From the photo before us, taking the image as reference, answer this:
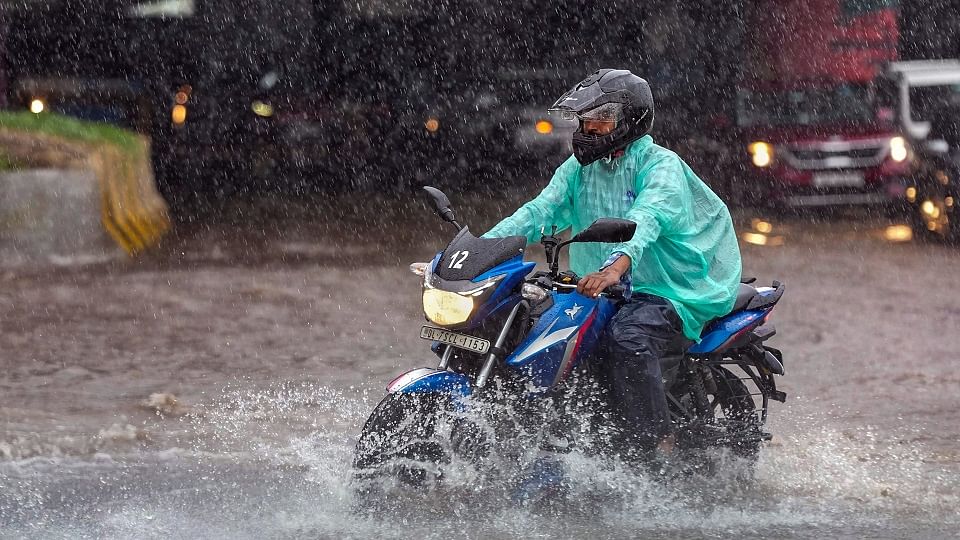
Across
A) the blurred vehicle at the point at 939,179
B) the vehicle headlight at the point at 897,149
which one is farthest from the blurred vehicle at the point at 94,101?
the blurred vehicle at the point at 939,179

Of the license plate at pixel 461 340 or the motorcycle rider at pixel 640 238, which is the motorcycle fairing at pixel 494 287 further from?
the motorcycle rider at pixel 640 238

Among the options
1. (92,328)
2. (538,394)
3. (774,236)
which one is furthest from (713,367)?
(774,236)

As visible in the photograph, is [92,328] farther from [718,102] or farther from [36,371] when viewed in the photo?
[718,102]

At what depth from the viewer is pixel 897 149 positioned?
56.9 feet

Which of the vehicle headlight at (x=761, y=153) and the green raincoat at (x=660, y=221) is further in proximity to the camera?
the vehicle headlight at (x=761, y=153)

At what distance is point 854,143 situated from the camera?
17719 mm

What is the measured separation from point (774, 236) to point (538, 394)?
10704 mm

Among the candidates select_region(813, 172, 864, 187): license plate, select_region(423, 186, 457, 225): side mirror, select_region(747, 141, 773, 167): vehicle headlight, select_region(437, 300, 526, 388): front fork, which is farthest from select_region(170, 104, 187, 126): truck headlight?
select_region(437, 300, 526, 388): front fork

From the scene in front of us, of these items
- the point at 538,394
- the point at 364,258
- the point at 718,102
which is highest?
the point at 538,394

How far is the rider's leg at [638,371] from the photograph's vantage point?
5559mm

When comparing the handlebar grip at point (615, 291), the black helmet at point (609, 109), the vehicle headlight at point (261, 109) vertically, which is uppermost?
the black helmet at point (609, 109)

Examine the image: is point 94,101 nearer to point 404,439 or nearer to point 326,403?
point 326,403

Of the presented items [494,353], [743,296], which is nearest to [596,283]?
[494,353]

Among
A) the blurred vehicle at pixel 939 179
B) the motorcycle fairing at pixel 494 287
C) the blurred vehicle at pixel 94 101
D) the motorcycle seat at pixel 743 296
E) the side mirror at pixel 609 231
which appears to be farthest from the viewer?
the blurred vehicle at pixel 94 101
